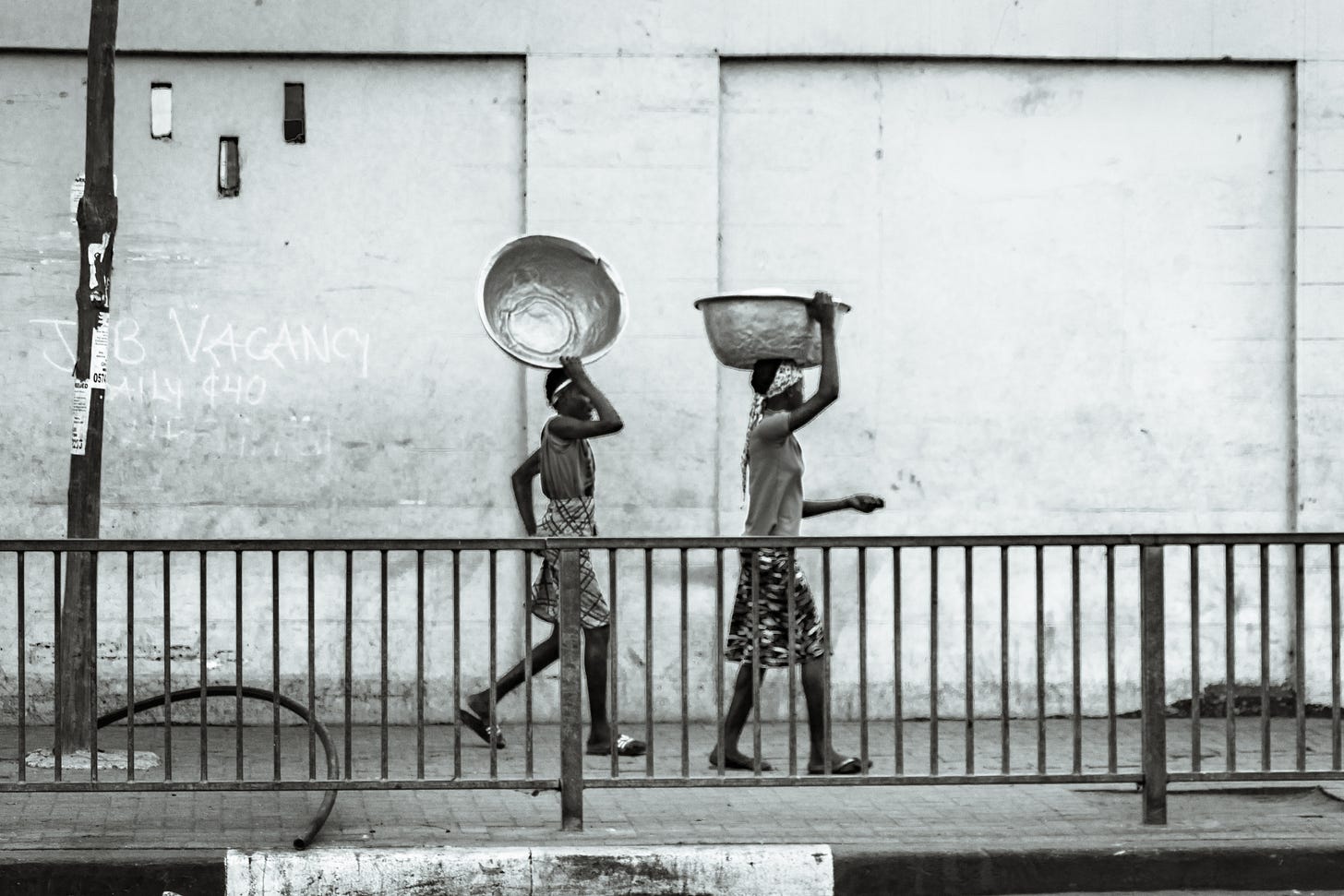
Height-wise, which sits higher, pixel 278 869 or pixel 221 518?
pixel 221 518

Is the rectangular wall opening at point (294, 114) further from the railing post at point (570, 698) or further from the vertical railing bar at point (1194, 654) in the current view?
the vertical railing bar at point (1194, 654)

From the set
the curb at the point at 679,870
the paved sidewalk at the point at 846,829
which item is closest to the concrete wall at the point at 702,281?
the paved sidewalk at the point at 846,829

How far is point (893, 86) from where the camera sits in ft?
30.5

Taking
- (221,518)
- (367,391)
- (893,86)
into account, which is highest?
(893,86)

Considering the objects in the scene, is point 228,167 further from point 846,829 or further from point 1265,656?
point 1265,656

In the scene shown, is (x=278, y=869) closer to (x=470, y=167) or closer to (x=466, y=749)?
(x=466, y=749)

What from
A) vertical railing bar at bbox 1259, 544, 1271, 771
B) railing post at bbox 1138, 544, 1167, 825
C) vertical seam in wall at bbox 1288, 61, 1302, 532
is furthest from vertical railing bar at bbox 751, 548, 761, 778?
vertical seam in wall at bbox 1288, 61, 1302, 532

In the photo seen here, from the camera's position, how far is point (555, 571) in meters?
8.11

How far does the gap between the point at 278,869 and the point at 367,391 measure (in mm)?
3676

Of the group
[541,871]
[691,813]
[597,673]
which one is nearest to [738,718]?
[691,813]

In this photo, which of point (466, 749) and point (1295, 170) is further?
point (1295, 170)

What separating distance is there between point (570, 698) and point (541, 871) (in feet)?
2.11

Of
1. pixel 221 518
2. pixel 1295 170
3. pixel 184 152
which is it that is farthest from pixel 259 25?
pixel 1295 170

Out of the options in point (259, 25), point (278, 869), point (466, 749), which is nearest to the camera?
point (278, 869)
